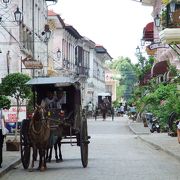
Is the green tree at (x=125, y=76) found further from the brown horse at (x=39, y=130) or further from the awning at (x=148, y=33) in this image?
the brown horse at (x=39, y=130)

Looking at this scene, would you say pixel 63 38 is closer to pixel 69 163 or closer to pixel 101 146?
pixel 101 146

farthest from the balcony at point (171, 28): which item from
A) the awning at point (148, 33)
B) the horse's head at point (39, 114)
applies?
the awning at point (148, 33)

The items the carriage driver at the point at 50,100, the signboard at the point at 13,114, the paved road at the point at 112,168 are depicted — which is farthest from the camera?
the signboard at the point at 13,114

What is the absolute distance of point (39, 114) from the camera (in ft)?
52.7

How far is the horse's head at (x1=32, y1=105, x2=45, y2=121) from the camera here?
16031 millimetres

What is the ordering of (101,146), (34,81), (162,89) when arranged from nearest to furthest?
(34,81)
(101,146)
(162,89)

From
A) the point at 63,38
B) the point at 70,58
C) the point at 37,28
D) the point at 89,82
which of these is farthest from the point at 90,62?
the point at 37,28

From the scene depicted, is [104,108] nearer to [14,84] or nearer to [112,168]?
[14,84]

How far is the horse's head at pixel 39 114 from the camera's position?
16031 millimetres

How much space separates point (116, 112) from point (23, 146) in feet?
210

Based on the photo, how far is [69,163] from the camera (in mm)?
18281

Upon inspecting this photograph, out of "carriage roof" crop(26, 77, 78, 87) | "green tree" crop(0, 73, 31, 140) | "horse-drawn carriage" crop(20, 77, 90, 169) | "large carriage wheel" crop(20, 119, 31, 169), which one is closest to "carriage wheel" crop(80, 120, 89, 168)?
"horse-drawn carriage" crop(20, 77, 90, 169)

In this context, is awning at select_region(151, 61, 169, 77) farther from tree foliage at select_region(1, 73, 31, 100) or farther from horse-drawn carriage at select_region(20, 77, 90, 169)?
horse-drawn carriage at select_region(20, 77, 90, 169)

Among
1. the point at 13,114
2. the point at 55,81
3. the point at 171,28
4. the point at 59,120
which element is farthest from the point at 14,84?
the point at 59,120
